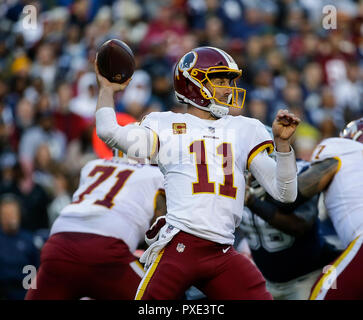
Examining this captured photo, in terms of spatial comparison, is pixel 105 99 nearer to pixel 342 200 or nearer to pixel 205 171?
pixel 205 171

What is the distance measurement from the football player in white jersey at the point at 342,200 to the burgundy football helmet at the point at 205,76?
3.20 feet

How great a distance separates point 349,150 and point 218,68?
1.26m

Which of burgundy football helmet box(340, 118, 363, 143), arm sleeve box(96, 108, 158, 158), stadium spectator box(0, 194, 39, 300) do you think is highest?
arm sleeve box(96, 108, 158, 158)

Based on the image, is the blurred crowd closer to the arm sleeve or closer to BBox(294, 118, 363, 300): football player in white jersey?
BBox(294, 118, 363, 300): football player in white jersey

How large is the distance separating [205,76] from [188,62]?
15cm

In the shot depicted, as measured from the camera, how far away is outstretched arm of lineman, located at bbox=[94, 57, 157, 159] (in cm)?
387

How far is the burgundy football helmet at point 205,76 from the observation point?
13.5 ft

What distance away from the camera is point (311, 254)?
17.1ft

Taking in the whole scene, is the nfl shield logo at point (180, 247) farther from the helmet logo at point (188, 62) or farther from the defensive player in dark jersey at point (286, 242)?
the defensive player in dark jersey at point (286, 242)

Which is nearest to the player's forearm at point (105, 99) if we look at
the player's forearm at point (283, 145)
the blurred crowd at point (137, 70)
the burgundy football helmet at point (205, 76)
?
the burgundy football helmet at point (205, 76)

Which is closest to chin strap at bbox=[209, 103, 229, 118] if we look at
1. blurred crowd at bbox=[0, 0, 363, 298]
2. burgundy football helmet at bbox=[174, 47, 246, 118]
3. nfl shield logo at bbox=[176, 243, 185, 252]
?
burgundy football helmet at bbox=[174, 47, 246, 118]

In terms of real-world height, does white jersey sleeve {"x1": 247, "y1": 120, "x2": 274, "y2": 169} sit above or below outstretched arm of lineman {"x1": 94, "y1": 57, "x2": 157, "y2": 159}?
below

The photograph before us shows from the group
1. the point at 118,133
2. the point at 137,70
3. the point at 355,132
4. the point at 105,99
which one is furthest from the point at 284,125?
the point at 137,70

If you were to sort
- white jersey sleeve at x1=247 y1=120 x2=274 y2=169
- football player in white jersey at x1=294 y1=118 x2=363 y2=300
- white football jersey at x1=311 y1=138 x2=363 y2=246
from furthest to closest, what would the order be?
white football jersey at x1=311 y1=138 x2=363 y2=246 → football player in white jersey at x1=294 y1=118 x2=363 y2=300 → white jersey sleeve at x1=247 y1=120 x2=274 y2=169
